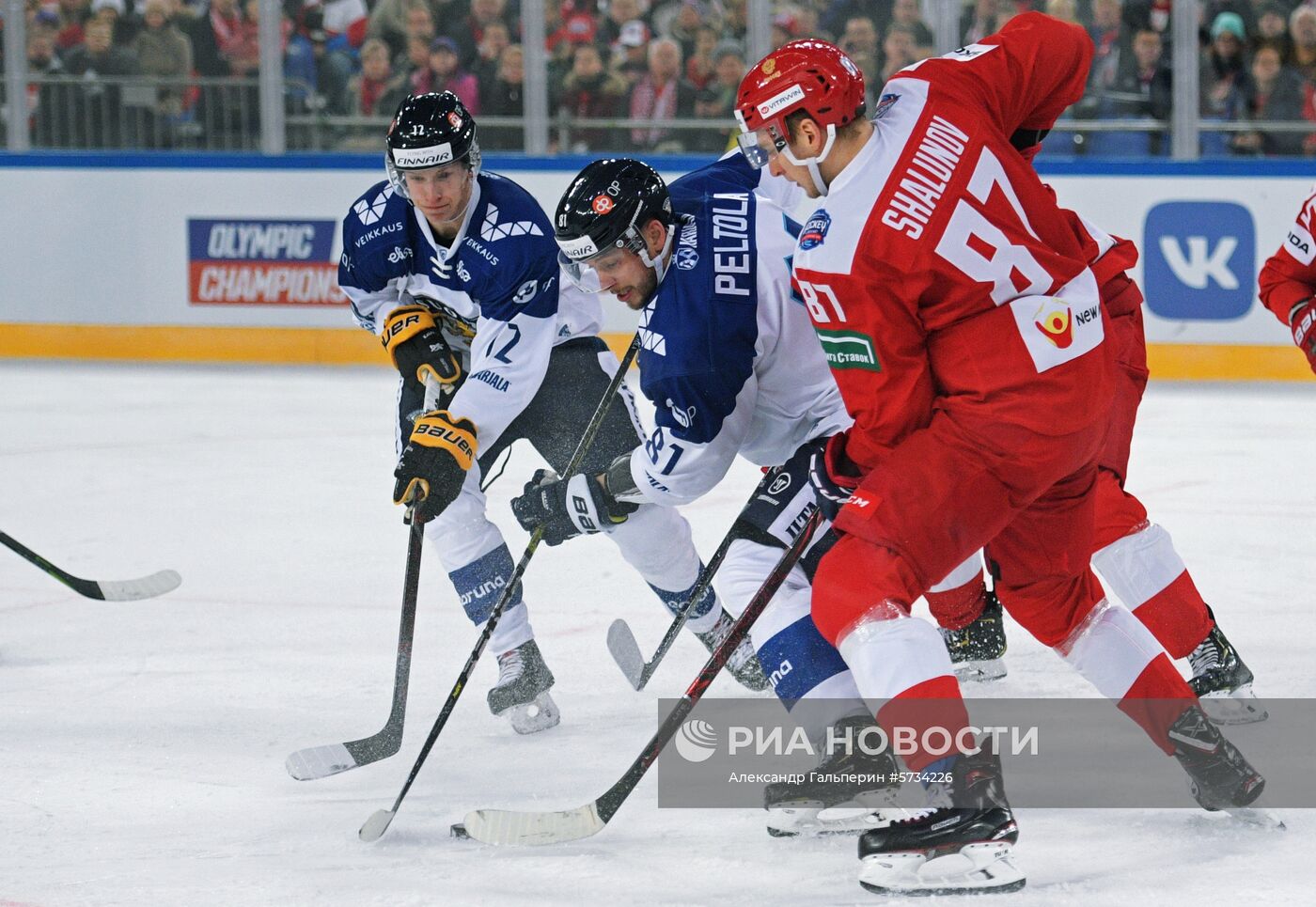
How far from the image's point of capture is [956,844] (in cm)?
215

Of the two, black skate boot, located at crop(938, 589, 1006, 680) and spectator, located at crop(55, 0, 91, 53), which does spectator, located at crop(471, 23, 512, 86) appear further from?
black skate boot, located at crop(938, 589, 1006, 680)

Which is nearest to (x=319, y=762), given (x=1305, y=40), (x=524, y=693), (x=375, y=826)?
(x=375, y=826)

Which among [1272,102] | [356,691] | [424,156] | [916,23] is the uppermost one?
[916,23]

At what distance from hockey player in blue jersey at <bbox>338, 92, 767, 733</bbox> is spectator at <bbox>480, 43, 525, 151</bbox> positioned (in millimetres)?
4695

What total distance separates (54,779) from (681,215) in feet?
4.65

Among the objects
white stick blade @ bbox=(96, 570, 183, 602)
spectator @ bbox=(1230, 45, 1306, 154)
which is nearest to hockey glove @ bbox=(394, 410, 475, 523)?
white stick blade @ bbox=(96, 570, 183, 602)

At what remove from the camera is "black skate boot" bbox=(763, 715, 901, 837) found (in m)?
2.49

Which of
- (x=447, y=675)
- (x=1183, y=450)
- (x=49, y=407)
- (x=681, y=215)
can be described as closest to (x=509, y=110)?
(x=49, y=407)

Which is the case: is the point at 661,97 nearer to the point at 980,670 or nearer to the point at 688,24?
the point at 688,24

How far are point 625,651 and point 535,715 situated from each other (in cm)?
22

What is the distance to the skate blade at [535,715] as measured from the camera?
308cm

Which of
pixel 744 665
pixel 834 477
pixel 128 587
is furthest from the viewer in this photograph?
pixel 128 587

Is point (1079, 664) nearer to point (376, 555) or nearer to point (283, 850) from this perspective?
point (283, 850)

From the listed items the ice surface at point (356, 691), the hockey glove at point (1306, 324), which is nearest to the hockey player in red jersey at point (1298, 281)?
the hockey glove at point (1306, 324)
